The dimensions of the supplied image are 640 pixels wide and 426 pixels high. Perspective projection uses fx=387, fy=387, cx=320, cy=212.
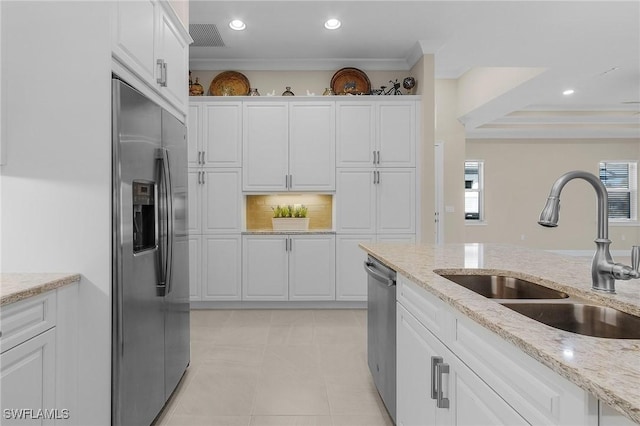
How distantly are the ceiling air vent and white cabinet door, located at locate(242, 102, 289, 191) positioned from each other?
72 centimetres

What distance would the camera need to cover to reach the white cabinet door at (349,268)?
450cm

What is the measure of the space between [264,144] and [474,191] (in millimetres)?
6135

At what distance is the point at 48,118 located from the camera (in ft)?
5.39

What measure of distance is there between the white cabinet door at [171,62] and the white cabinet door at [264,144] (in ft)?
5.71

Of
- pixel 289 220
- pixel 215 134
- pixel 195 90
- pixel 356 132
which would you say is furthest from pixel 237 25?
pixel 289 220

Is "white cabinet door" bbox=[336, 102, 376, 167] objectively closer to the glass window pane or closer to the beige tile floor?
the beige tile floor

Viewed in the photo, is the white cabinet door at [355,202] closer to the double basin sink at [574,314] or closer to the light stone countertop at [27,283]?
the double basin sink at [574,314]

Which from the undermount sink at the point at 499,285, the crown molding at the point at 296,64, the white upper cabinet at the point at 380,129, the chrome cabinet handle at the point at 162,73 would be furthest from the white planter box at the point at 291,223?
the undermount sink at the point at 499,285

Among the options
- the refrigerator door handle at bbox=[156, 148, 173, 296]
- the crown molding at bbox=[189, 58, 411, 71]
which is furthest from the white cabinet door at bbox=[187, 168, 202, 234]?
the refrigerator door handle at bbox=[156, 148, 173, 296]

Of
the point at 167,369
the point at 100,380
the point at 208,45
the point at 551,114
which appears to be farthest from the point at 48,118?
the point at 551,114

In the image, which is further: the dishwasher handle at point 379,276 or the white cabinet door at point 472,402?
the dishwasher handle at point 379,276

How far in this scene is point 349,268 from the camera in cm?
450

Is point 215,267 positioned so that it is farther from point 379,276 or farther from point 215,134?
point 379,276

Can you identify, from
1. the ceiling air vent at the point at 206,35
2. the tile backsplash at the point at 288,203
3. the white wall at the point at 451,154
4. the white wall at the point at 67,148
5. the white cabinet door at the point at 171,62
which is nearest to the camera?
the white wall at the point at 67,148
